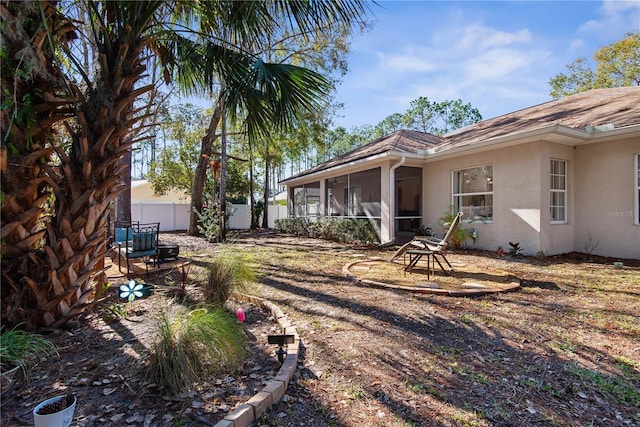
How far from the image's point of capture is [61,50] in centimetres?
357

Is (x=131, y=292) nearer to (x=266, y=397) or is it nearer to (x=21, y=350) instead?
(x=21, y=350)

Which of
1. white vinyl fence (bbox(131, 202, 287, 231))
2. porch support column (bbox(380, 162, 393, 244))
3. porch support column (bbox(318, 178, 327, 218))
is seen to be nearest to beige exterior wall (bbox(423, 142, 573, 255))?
porch support column (bbox(380, 162, 393, 244))

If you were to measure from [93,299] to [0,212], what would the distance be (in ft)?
5.39

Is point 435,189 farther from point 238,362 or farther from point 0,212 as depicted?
point 0,212

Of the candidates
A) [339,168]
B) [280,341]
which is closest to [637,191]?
[339,168]

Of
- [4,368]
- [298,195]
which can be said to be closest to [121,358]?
[4,368]

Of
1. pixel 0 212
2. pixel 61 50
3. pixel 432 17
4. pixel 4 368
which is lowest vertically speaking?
pixel 4 368

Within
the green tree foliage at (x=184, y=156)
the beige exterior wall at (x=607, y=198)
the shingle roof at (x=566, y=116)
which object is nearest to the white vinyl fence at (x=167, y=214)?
the green tree foliage at (x=184, y=156)

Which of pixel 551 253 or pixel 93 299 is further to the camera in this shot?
pixel 551 253

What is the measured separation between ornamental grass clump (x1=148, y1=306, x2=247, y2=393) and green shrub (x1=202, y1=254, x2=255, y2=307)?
119 centimetres

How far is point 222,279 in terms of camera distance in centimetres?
396

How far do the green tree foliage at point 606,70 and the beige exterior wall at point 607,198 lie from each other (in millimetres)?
17528

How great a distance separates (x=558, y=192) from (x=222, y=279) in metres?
8.89

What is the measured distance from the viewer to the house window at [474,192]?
916 cm
